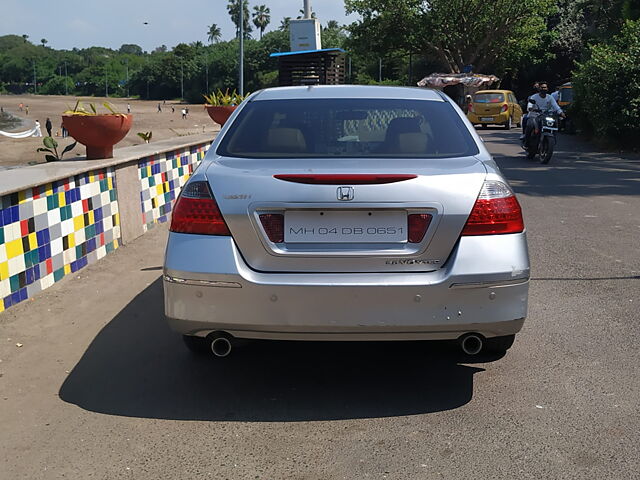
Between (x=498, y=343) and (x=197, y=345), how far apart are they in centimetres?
162

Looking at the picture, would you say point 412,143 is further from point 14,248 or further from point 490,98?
point 490,98

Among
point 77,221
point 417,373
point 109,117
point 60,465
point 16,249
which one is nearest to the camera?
point 60,465

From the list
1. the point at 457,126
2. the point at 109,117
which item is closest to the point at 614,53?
the point at 109,117

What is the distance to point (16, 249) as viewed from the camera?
5.70 metres

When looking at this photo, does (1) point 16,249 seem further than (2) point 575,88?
No

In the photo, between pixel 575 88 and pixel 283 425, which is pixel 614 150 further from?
pixel 283 425

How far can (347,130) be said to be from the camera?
4527 mm

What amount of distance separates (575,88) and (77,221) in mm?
19180

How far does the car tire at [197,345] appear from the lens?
→ 4457mm

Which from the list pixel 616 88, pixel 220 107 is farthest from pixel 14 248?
pixel 616 88

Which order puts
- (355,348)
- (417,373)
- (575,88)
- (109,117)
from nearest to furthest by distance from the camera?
1. (417,373)
2. (355,348)
3. (109,117)
4. (575,88)

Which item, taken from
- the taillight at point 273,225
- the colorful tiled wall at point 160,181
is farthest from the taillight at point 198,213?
the colorful tiled wall at point 160,181

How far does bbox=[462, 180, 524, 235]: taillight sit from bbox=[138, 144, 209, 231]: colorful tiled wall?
5428 millimetres

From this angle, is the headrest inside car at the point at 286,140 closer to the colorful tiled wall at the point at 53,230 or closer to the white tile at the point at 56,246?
the colorful tiled wall at the point at 53,230
